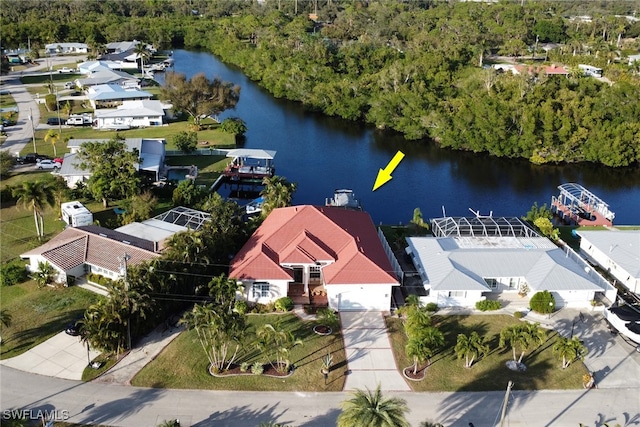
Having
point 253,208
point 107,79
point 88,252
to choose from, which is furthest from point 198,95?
point 88,252

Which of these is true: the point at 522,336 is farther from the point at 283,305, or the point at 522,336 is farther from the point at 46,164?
the point at 46,164

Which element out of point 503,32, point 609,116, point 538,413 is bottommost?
point 538,413

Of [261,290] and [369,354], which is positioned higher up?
[261,290]

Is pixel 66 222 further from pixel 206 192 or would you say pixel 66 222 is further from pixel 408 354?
pixel 408 354

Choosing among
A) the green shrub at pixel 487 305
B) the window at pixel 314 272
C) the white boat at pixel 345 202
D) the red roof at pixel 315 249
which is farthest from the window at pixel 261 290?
the white boat at pixel 345 202

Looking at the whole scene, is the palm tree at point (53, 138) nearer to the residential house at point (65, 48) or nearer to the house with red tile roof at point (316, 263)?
the house with red tile roof at point (316, 263)

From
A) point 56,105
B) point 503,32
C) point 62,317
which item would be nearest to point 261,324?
point 62,317

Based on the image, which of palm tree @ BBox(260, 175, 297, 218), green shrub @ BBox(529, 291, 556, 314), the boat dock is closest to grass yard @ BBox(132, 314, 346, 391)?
green shrub @ BBox(529, 291, 556, 314)
